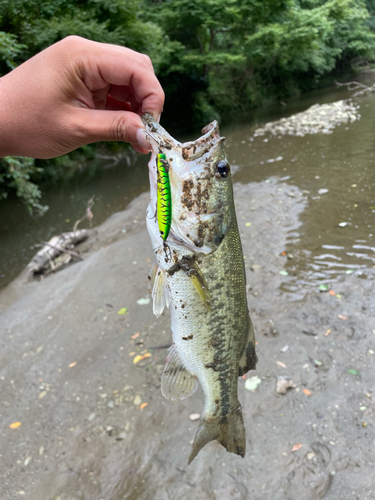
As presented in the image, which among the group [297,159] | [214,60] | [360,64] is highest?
[214,60]

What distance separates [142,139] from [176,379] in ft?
4.78

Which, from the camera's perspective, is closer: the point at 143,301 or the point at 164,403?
the point at 164,403

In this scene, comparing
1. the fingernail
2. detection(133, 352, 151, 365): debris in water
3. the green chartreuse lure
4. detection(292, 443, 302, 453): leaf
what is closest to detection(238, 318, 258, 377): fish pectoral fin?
the green chartreuse lure

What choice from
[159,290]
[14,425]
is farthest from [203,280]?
[14,425]

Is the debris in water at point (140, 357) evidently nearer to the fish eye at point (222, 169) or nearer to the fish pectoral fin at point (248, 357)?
the fish pectoral fin at point (248, 357)

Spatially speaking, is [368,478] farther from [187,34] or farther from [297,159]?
[187,34]

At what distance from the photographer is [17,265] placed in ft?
25.9

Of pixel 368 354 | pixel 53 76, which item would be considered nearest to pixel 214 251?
pixel 53 76

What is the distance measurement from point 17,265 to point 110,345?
4677mm

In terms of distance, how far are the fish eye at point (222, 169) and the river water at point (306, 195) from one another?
3.24 metres

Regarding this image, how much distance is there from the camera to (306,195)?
7.40 metres

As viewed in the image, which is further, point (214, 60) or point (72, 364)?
point (214, 60)

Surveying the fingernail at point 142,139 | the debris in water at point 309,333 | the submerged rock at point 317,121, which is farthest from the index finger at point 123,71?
the submerged rock at point 317,121

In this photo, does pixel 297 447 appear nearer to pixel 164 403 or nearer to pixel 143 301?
pixel 164 403
